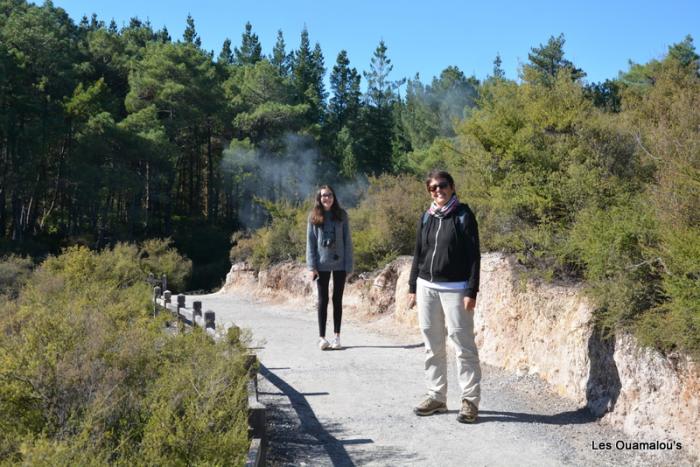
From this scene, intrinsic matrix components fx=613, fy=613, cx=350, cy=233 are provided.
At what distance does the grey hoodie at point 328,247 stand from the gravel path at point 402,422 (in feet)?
3.83

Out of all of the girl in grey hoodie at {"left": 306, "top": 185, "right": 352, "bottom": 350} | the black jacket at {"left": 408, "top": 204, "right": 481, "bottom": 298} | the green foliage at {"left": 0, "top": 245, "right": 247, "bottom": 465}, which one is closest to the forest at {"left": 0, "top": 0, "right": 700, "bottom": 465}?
the green foliage at {"left": 0, "top": 245, "right": 247, "bottom": 465}

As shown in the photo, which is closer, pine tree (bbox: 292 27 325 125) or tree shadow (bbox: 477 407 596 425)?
tree shadow (bbox: 477 407 596 425)

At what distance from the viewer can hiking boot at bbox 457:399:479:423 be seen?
505 cm

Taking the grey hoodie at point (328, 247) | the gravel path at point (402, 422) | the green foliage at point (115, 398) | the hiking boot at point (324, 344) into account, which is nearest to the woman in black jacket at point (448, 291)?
the gravel path at point (402, 422)

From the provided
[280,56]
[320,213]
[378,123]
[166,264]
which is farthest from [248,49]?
[320,213]

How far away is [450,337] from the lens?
5.16m

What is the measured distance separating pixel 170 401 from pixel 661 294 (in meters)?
3.85

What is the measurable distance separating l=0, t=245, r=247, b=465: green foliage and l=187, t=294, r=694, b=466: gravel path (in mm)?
855

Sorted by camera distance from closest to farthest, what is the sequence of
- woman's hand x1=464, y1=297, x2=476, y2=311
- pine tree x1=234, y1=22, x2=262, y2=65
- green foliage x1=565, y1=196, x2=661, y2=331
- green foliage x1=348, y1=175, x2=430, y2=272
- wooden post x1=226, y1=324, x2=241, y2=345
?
1. woman's hand x1=464, y1=297, x2=476, y2=311
2. green foliage x1=565, y1=196, x2=661, y2=331
3. wooden post x1=226, y1=324, x2=241, y2=345
4. green foliage x1=348, y1=175, x2=430, y2=272
5. pine tree x1=234, y1=22, x2=262, y2=65

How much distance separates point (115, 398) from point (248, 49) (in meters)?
68.8

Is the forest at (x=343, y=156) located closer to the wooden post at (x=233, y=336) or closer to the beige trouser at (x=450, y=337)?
the beige trouser at (x=450, y=337)

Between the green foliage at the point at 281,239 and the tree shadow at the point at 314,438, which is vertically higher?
the green foliage at the point at 281,239

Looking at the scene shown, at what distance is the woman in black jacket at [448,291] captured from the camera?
16.5 feet

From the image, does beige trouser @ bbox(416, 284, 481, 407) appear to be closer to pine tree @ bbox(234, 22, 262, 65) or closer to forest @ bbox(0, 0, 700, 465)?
forest @ bbox(0, 0, 700, 465)
